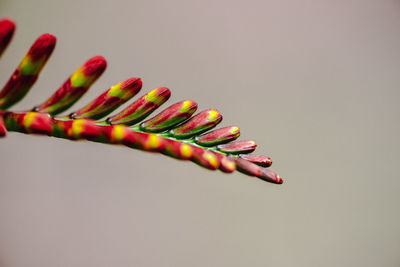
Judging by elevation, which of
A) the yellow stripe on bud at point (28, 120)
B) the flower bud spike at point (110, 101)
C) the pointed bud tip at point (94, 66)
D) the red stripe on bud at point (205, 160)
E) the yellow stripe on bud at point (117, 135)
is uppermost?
the pointed bud tip at point (94, 66)

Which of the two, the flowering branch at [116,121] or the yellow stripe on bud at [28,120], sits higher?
the flowering branch at [116,121]
